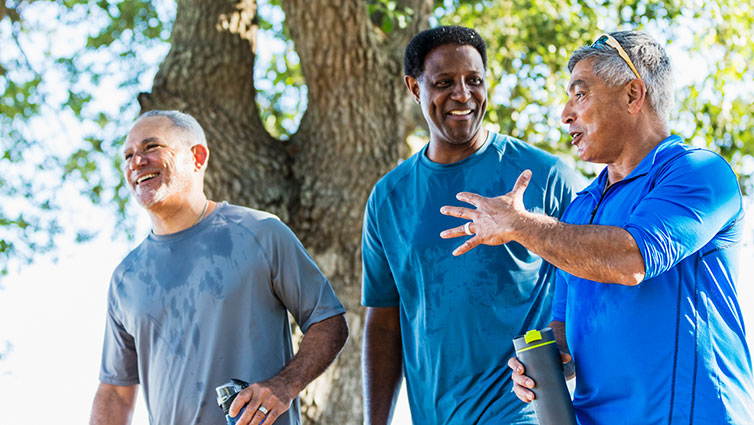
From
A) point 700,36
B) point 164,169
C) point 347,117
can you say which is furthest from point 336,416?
point 700,36

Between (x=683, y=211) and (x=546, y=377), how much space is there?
1.91ft

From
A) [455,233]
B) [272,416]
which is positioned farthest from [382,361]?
[455,233]

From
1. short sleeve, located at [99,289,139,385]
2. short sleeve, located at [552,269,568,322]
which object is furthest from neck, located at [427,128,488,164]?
short sleeve, located at [99,289,139,385]

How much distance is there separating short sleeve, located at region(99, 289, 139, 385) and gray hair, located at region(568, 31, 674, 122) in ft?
7.14

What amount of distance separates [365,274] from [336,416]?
86.8 inches

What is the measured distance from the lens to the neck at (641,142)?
2.31 m

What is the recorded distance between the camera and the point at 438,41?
10.9ft

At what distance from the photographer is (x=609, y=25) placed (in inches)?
290

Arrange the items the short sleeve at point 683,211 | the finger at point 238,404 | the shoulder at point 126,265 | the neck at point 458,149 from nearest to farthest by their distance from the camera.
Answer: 1. the short sleeve at point 683,211
2. the finger at point 238,404
3. the neck at point 458,149
4. the shoulder at point 126,265

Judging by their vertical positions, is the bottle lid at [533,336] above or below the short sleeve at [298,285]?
below

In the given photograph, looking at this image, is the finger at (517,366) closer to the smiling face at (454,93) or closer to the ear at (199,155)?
the smiling face at (454,93)

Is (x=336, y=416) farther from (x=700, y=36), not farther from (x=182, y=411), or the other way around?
(x=700, y=36)

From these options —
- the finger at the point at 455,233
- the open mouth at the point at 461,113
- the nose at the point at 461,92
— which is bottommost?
the finger at the point at 455,233

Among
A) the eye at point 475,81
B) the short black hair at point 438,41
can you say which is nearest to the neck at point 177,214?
the short black hair at point 438,41
